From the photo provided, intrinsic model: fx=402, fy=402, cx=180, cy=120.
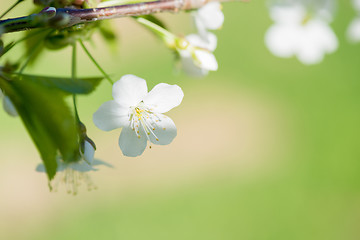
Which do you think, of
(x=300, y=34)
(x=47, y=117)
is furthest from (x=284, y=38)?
(x=47, y=117)

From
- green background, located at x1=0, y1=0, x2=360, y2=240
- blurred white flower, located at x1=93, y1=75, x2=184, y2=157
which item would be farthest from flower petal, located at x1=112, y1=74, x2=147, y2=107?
green background, located at x1=0, y1=0, x2=360, y2=240

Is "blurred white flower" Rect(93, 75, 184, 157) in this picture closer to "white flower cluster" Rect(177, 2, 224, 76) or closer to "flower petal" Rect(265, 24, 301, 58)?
"white flower cluster" Rect(177, 2, 224, 76)

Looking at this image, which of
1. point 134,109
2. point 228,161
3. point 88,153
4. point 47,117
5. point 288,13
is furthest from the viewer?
point 228,161

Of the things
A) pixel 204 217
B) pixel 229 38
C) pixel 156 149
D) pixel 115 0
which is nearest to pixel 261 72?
pixel 229 38

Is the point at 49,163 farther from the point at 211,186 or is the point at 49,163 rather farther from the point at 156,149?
the point at 156,149

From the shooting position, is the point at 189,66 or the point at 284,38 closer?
the point at 189,66

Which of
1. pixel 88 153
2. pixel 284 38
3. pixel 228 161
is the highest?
pixel 284 38

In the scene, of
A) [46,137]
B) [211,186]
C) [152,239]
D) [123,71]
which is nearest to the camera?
[46,137]

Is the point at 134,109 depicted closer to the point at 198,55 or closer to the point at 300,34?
the point at 198,55

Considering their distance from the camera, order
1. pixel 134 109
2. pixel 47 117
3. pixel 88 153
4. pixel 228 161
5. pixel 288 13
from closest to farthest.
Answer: pixel 47 117 < pixel 88 153 < pixel 134 109 < pixel 288 13 < pixel 228 161
